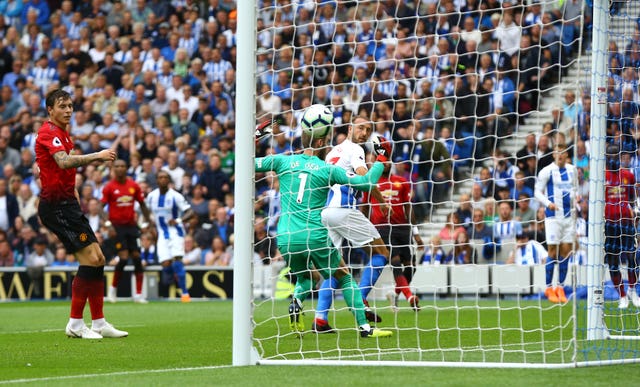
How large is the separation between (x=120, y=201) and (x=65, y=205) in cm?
749

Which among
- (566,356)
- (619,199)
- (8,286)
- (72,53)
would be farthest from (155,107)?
(566,356)

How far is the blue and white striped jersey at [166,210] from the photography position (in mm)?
19094

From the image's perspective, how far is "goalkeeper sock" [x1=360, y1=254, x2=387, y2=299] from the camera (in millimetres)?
12836

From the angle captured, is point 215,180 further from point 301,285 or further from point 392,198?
point 301,285

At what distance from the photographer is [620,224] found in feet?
39.9

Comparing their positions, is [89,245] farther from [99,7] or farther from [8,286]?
[99,7]

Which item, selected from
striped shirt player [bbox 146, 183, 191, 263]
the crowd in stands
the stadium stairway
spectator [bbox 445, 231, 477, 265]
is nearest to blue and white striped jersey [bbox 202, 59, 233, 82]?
the crowd in stands

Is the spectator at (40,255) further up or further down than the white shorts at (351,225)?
further down

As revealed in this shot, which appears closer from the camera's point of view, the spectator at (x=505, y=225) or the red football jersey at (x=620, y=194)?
the red football jersey at (x=620, y=194)

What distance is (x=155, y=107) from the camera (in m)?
24.1

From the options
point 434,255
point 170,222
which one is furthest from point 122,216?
point 434,255

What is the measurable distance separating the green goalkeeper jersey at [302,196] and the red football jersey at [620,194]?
3.18m

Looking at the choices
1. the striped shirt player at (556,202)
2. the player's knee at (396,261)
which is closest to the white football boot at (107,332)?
the player's knee at (396,261)

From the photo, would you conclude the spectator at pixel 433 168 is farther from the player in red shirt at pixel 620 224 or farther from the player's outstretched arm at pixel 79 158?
the player's outstretched arm at pixel 79 158
